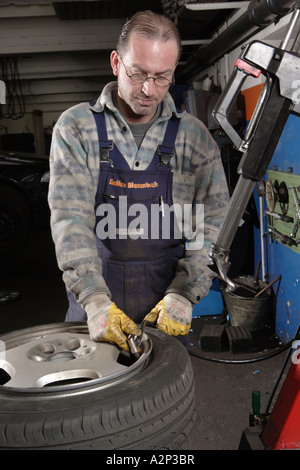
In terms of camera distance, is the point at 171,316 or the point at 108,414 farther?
the point at 171,316

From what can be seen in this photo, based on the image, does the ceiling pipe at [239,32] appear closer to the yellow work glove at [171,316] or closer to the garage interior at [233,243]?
the garage interior at [233,243]

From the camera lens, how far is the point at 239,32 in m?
3.24

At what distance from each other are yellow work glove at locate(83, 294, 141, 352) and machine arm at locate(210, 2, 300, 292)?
0.98 feet

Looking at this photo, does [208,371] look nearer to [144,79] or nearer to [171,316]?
[171,316]

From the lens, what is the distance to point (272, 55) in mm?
970

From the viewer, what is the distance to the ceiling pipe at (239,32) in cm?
121

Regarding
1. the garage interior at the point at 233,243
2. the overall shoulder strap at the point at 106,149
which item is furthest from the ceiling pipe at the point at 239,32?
the overall shoulder strap at the point at 106,149

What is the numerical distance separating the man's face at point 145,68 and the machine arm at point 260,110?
0.34 metres

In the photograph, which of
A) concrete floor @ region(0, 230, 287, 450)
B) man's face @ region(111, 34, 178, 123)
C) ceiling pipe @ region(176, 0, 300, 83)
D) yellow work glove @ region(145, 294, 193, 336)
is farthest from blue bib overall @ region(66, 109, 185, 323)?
concrete floor @ region(0, 230, 287, 450)

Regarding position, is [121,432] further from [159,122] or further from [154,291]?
[159,122]

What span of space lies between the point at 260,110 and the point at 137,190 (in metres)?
0.56

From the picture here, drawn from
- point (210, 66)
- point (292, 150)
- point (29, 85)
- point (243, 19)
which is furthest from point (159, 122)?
point (29, 85)

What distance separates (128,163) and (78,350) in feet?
2.01

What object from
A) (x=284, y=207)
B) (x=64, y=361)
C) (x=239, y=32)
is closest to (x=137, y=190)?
(x=64, y=361)
